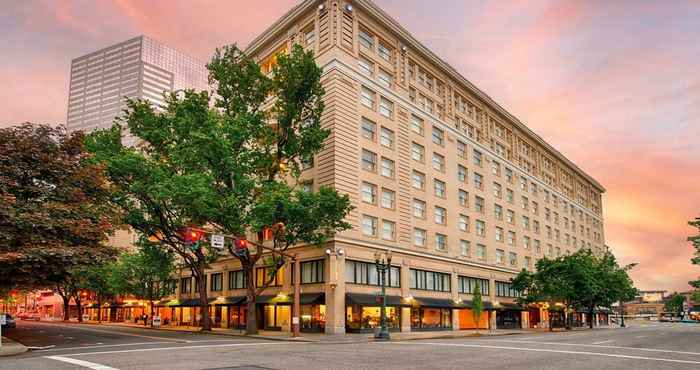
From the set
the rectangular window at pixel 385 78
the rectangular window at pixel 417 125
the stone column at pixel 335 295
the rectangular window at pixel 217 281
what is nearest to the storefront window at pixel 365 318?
the stone column at pixel 335 295

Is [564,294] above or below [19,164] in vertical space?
below

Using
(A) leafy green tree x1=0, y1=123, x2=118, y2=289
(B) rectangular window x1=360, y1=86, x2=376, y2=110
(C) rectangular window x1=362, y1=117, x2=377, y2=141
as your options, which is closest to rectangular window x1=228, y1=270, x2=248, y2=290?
(C) rectangular window x1=362, y1=117, x2=377, y2=141

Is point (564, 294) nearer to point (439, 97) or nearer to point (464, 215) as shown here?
point (464, 215)

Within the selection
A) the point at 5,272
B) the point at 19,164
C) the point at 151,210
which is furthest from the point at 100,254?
the point at 151,210

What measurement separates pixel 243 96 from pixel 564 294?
4396 centimetres

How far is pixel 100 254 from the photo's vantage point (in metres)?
27.1

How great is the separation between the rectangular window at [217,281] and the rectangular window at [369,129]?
21.4m

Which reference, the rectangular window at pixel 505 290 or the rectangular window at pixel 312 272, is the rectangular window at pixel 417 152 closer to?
the rectangular window at pixel 312 272

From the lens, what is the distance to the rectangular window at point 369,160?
46.1 metres

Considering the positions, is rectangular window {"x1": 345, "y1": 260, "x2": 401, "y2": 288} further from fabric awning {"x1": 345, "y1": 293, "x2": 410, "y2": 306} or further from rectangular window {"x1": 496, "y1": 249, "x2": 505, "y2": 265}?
rectangular window {"x1": 496, "y1": 249, "x2": 505, "y2": 265}

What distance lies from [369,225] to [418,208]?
27.7 feet

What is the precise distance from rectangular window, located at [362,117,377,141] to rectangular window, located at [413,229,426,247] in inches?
398

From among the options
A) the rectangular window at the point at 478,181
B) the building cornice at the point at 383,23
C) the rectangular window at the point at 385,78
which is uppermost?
the building cornice at the point at 383,23

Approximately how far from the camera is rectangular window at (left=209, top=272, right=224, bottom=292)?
55.2 metres
